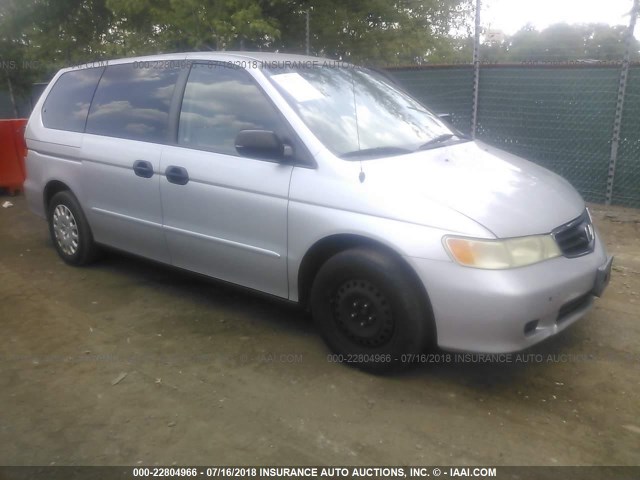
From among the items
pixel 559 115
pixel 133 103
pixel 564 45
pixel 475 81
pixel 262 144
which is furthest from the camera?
pixel 564 45

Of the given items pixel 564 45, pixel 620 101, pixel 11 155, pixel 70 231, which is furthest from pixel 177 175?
pixel 564 45

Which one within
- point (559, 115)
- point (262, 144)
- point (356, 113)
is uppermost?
point (356, 113)

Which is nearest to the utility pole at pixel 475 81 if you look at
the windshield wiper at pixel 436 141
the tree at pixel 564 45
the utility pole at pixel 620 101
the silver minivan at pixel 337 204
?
the tree at pixel 564 45

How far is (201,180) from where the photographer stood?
13.5 feet

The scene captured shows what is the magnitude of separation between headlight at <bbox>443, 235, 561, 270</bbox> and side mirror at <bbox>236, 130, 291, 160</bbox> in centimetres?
115

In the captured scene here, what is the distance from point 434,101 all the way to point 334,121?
15.3ft

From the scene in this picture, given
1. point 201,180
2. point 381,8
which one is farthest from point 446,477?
point 381,8

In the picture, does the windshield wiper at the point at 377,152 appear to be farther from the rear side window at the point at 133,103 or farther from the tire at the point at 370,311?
the rear side window at the point at 133,103

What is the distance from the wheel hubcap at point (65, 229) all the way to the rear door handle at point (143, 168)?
119 centimetres

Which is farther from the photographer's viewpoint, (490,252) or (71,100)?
(71,100)

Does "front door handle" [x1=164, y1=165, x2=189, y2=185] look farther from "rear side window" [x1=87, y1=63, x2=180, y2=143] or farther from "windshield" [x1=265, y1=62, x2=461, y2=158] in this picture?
"windshield" [x1=265, y1=62, x2=461, y2=158]

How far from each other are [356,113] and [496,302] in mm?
1663

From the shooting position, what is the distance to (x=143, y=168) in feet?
14.7

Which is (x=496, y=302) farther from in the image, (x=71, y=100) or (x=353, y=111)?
(x=71, y=100)
